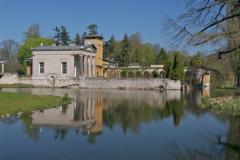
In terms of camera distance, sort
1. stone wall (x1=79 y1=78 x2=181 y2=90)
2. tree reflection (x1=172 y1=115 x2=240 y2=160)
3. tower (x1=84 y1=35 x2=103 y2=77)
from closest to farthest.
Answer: tree reflection (x1=172 y1=115 x2=240 y2=160), stone wall (x1=79 y1=78 x2=181 y2=90), tower (x1=84 y1=35 x2=103 y2=77)

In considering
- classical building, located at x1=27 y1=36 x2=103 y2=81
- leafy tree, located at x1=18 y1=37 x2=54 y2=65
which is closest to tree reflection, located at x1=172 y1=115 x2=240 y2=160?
classical building, located at x1=27 y1=36 x2=103 y2=81

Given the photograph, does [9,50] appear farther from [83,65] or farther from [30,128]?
[30,128]

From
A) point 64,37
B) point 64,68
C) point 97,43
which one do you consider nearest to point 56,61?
point 64,68

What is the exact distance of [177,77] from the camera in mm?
66375

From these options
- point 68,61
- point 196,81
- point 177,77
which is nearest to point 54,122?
point 177,77

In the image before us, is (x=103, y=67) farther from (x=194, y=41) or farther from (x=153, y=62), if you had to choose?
(x=194, y=41)

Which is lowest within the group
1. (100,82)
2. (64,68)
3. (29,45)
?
(100,82)

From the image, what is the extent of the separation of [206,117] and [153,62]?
80.1 metres

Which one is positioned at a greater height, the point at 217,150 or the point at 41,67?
the point at 41,67

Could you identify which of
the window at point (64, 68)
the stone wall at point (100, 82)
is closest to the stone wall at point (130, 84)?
the stone wall at point (100, 82)

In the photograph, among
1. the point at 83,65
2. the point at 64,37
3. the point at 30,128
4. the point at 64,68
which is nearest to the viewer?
the point at 30,128

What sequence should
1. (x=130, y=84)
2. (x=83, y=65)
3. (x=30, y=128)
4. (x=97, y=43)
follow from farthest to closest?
(x=97, y=43) → (x=83, y=65) → (x=130, y=84) → (x=30, y=128)

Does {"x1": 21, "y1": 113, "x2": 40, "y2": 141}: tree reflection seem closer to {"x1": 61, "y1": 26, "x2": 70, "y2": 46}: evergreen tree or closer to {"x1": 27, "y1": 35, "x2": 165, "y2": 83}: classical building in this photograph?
{"x1": 27, "y1": 35, "x2": 165, "y2": 83}: classical building

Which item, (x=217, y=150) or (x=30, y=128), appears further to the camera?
(x=30, y=128)
